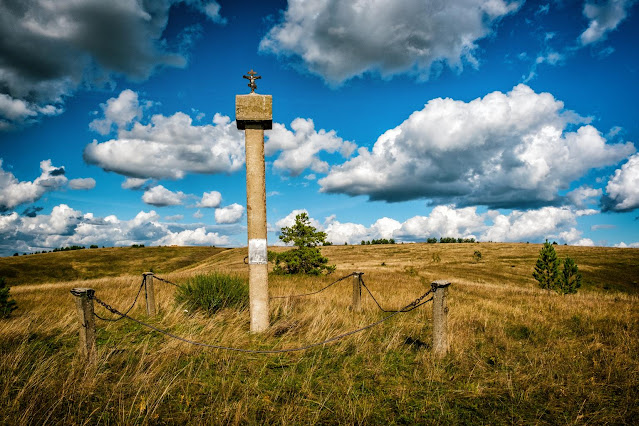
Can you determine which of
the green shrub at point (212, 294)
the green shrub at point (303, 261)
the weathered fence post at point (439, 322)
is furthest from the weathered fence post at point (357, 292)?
the green shrub at point (303, 261)

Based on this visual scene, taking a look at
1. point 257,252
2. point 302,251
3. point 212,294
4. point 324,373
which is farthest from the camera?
point 302,251

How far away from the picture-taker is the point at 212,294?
702 cm

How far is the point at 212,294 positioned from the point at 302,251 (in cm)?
836

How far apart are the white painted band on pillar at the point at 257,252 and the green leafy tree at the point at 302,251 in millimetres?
9291

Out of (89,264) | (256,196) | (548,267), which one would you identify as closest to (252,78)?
(256,196)

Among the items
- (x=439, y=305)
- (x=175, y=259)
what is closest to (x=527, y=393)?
(x=439, y=305)

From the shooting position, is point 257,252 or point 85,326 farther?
point 257,252

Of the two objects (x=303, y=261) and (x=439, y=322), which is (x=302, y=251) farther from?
(x=439, y=322)

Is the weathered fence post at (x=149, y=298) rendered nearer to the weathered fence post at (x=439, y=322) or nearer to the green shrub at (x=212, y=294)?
the green shrub at (x=212, y=294)

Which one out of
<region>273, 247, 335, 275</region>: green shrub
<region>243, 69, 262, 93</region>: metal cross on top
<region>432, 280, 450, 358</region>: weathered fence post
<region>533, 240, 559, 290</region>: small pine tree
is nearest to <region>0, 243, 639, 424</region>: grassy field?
<region>432, 280, 450, 358</region>: weathered fence post

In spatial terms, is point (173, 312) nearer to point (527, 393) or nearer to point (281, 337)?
point (281, 337)

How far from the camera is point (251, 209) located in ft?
19.4

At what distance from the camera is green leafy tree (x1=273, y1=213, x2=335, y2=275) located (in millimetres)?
15242

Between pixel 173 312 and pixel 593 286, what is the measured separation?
4052 cm
